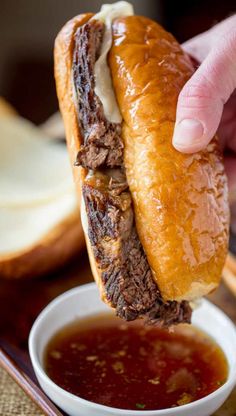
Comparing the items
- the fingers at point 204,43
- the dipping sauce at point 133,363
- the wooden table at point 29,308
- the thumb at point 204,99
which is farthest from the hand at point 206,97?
the wooden table at point 29,308

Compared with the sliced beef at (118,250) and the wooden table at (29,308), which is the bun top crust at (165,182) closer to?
the sliced beef at (118,250)

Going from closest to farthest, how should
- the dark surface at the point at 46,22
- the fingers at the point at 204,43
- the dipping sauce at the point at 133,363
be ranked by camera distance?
the dipping sauce at the point at 133,363 < the fingers at the point at 204,43 < the dark surface at the point at 46,22

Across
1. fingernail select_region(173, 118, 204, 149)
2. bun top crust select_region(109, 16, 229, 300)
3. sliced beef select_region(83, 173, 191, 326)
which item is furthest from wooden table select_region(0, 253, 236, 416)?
fingernail select_region(173, 118, 204, 149)

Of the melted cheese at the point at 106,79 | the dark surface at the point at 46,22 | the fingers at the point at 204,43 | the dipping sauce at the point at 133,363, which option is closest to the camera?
the melted cheese at the point at 106,79

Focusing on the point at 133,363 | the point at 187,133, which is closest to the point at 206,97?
the point at 187,133

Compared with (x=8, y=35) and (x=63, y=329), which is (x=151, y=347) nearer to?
(x=63, y=329)

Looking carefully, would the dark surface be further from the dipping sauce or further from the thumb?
the thumb
